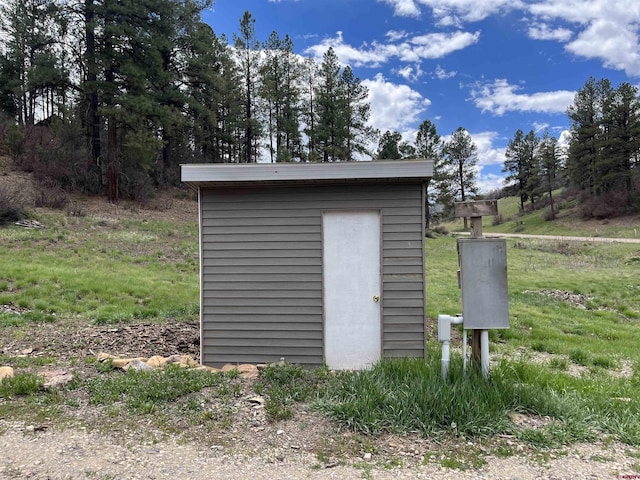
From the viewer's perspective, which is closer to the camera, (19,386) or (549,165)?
(19,386)

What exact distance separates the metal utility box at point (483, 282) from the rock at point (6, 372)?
3.95 meters

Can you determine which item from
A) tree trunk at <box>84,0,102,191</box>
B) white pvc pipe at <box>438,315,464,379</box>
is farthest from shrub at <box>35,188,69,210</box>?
white pvc pipe at <box>438,315,464,379</box>

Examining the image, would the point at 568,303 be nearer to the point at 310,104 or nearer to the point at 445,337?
the point at 445,337

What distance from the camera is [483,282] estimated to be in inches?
120

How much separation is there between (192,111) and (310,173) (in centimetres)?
2051

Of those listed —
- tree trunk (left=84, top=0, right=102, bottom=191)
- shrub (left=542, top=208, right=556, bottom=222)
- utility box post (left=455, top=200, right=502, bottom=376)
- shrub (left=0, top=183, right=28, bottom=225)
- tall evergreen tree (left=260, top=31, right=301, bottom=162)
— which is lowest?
utility box post (left=455, top=200, right=502, bottom=376)

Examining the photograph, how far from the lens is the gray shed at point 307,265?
427cm

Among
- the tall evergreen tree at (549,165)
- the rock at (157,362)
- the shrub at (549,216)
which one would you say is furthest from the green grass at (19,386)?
the tall evergreen tree at (549,165)

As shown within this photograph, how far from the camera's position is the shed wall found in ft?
14.0

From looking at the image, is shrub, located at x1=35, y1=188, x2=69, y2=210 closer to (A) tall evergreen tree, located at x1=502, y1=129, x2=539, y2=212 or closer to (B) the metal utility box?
(B) the metal utility box

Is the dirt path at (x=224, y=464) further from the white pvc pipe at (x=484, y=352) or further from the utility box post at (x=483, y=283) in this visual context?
the utility box post at (x=483, y=283)

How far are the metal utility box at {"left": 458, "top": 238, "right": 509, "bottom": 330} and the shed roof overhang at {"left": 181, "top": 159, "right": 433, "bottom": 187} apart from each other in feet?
4.09

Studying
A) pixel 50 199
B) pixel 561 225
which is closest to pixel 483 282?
pixel 50 199

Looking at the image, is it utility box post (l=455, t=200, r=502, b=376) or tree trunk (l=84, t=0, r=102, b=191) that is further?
tree trunk (l=84, t=0, r=102, b=191)
